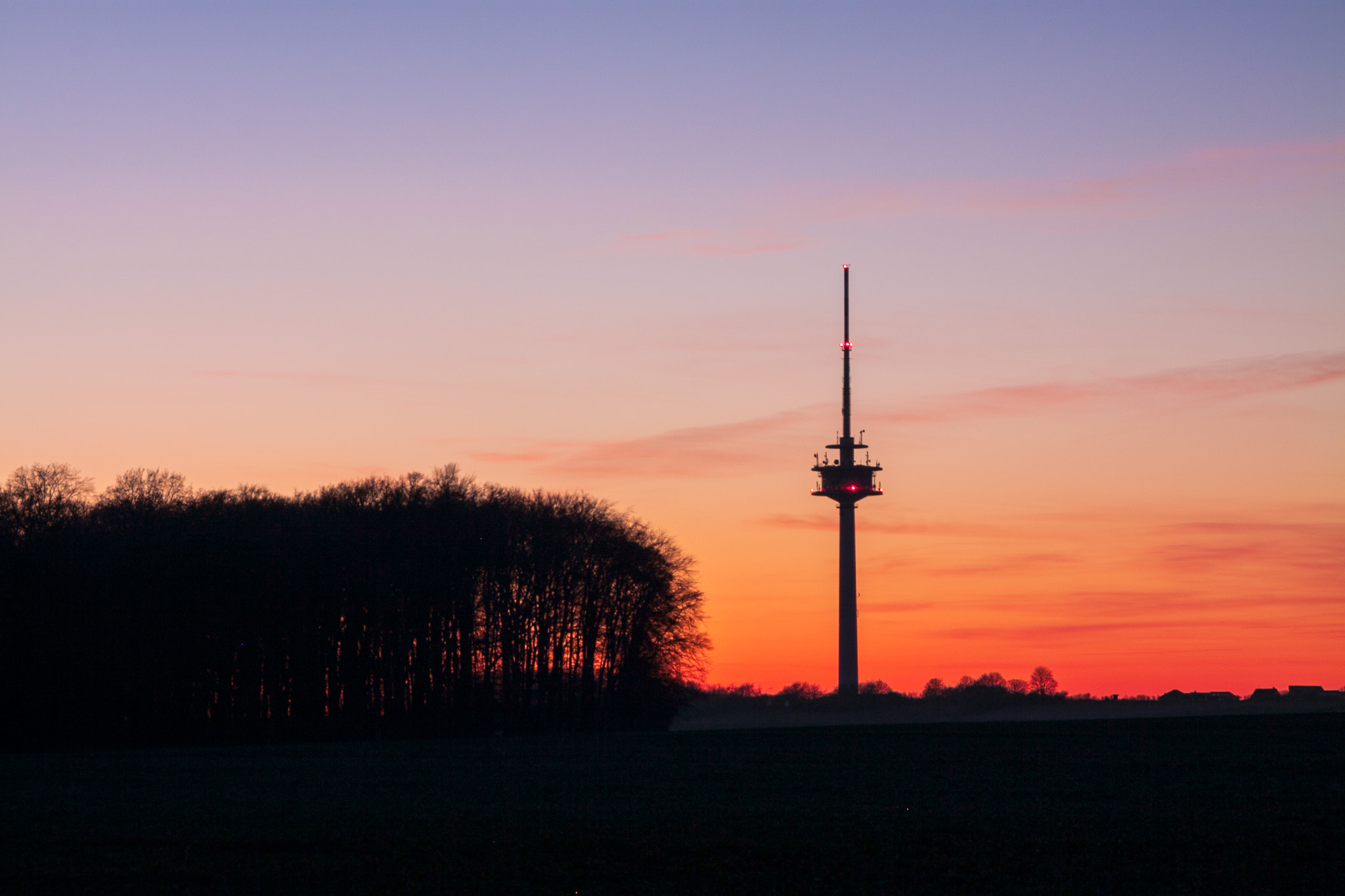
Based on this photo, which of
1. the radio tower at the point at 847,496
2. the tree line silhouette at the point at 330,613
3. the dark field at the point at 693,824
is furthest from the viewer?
the radio tower at the point at 847,496

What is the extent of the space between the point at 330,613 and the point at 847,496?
249 feet

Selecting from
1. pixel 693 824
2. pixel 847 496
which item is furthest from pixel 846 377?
pixel 693 824

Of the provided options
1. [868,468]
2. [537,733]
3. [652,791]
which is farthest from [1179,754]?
[868,468]

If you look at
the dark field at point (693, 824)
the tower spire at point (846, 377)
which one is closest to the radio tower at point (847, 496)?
the tower spire at point (846, 377)

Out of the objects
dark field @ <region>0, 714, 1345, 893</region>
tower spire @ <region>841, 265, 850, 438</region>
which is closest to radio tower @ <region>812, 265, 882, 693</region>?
tower spire @ <region>841, 265, 850, 438</region>

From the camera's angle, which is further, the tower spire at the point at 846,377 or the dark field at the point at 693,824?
the tower spire at the point at 846,377

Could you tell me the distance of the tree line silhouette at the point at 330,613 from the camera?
81.1 m

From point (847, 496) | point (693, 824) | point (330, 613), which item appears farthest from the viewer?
point (847, 496)

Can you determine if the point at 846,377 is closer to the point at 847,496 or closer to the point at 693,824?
the point at 847,496

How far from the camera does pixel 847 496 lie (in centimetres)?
15162

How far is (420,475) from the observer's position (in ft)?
326

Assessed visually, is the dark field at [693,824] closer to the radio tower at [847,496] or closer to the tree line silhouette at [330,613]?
the tree line silhouette at [330,613]

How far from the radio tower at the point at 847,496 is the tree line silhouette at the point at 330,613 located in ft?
163

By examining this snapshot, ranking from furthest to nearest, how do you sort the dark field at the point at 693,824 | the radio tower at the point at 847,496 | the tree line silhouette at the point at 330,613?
the radio tower at the point at 847,496, the tree line silhouette at the point at 330,613, the dark field at the point at 693,824
